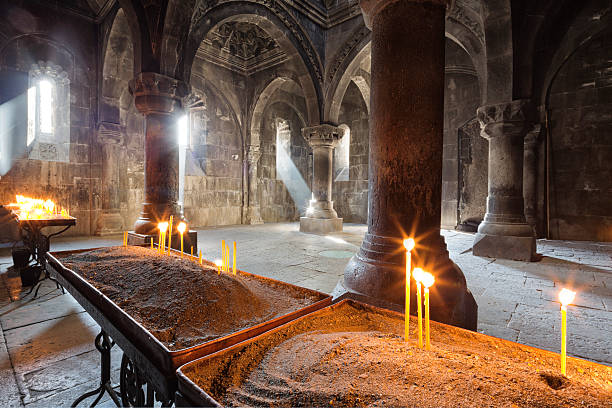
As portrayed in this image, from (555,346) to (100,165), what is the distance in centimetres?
1002

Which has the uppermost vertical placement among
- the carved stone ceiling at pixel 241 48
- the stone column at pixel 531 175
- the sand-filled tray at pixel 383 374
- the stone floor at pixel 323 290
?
the carved stone ceiling at pixel 241 48

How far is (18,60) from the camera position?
7.18 metres

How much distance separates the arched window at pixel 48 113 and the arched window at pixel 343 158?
32.8ft

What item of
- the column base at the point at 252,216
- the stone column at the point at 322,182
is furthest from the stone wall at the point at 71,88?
the stone column at the point at 322,182

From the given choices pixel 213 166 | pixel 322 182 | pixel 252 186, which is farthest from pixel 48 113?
pixel 322 182

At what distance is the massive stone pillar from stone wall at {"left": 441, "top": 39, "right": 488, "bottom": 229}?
28.8ft

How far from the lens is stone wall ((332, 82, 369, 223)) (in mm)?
13281

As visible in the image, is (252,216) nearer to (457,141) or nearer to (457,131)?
(457,141)

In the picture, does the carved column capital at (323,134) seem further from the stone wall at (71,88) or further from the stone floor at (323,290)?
the stone wall at (71,88)

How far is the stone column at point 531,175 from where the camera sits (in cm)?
741

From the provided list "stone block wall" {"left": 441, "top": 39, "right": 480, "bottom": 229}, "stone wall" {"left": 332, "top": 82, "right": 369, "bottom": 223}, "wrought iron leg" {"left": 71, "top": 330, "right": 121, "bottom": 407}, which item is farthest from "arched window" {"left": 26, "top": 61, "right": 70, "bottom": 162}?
"stone block wall" {"left": 441, "top": 39, "right": 480, "bottom": 229}

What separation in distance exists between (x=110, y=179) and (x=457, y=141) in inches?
429

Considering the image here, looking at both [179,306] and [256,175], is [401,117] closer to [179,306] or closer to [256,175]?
[179,306]

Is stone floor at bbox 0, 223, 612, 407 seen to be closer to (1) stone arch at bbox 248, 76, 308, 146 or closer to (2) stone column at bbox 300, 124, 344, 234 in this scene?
(2) stone column at bbox 300, 124, 344, 234
